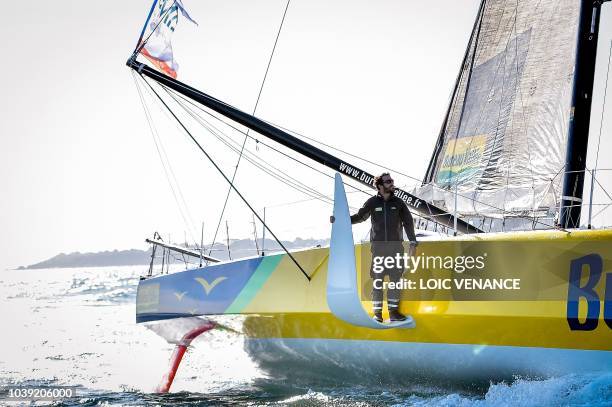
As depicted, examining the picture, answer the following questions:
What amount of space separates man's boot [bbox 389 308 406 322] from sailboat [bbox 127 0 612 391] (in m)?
0.05

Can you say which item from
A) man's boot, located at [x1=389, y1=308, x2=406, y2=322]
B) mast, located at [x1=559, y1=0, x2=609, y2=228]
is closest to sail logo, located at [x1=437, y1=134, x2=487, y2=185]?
mast, located at [x1=559, y1=0, x2=609, y2=228]

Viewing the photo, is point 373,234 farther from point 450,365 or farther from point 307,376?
point 307,376

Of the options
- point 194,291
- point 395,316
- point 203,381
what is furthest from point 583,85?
point 203,381

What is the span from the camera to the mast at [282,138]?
6.23m

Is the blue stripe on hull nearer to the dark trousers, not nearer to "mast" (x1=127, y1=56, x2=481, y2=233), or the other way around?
"mast" (x1=127, y1=56, x2=481, y2=233)

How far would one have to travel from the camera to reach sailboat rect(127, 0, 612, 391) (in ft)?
16.3

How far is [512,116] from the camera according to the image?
29.1 ft

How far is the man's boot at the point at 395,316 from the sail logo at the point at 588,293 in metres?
1.27

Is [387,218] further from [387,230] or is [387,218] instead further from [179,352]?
[179,352]

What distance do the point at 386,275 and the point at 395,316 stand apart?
344 millimetres

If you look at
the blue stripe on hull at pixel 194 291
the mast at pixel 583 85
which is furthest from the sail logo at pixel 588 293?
the blue stripe on hull at pixel 194 291

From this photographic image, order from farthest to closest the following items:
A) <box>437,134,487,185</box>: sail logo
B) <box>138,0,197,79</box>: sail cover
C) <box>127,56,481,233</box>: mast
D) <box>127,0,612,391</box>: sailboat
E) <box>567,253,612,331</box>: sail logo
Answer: <box>437,134,487,185</box>: sail logo
<box>138,0,197,79</box>: sail cover
<box>127,56,481,233</box>: mast
<box>127,0,612,391</box>: sailboat
<box>567,253,612,331</box>: sail logo

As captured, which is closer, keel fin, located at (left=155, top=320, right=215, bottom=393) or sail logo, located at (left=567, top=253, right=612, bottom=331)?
sail logo, located at (left=567, top=253, right=612, bottom=331)

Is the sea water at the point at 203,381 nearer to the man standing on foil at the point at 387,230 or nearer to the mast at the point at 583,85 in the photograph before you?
the man standing on foil at the point at 387,230
